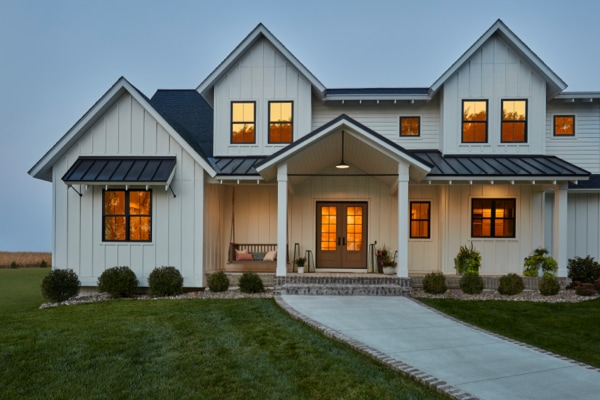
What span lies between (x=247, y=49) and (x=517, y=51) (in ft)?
28.3

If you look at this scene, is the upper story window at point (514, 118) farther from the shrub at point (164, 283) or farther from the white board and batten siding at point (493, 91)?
the shrub at point (164, 283)

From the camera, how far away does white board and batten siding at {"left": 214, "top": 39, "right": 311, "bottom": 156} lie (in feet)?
46.4

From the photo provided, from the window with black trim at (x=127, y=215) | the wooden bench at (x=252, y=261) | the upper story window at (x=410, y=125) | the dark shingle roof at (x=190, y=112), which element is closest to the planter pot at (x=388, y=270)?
the wooden bench at (x=252, y=261)

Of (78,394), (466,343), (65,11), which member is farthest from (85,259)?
(65,11)

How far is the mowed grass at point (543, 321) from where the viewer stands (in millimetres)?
7250

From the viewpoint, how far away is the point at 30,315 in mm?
9570

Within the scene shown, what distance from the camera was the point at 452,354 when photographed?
249 inches

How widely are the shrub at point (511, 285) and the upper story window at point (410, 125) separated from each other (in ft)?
18.5

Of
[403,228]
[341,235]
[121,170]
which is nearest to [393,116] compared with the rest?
[341,235]

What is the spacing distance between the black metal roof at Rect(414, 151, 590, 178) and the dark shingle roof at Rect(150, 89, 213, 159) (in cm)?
775

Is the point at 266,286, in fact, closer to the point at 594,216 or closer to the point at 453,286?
the point at 453,286

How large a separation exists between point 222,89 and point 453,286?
9.42 metres

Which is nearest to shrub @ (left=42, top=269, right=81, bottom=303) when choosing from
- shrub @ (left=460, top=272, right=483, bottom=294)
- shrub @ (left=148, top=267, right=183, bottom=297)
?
shrub @ (left=148, top=267, right=183, bottom=297)

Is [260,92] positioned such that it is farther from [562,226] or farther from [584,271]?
[584,271]
